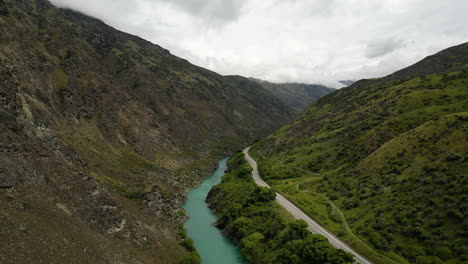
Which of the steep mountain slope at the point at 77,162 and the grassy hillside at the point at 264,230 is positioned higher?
the steep mountain slope at the point at 77,162

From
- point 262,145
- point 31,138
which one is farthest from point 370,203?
point 262,145

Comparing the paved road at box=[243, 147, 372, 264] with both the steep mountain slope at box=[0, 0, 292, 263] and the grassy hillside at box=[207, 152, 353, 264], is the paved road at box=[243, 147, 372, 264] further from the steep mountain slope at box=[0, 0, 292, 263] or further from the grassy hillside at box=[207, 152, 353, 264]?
the steep mountain slope at box=[0, 0, 292, 263]

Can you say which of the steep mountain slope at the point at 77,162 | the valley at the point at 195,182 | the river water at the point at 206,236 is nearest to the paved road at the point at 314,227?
the valley at the point at 195,182

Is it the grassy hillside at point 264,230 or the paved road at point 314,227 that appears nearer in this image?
the grassy hillside at point 264,230

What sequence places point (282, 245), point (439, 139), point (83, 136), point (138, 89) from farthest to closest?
point (138, 89)
point (83, 136)
point (439, 139)
point (282, 245)

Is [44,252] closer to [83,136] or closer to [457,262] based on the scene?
[83,136]

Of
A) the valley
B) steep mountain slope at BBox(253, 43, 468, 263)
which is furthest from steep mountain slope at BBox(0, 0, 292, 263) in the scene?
steep mountain slope at BBox(253, 43, 468, 263)

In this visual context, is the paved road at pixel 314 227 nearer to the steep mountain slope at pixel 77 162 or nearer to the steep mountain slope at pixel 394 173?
the steep mountain slope at pixel 394 173

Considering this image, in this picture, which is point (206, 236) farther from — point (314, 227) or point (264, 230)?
point (314, 227)
